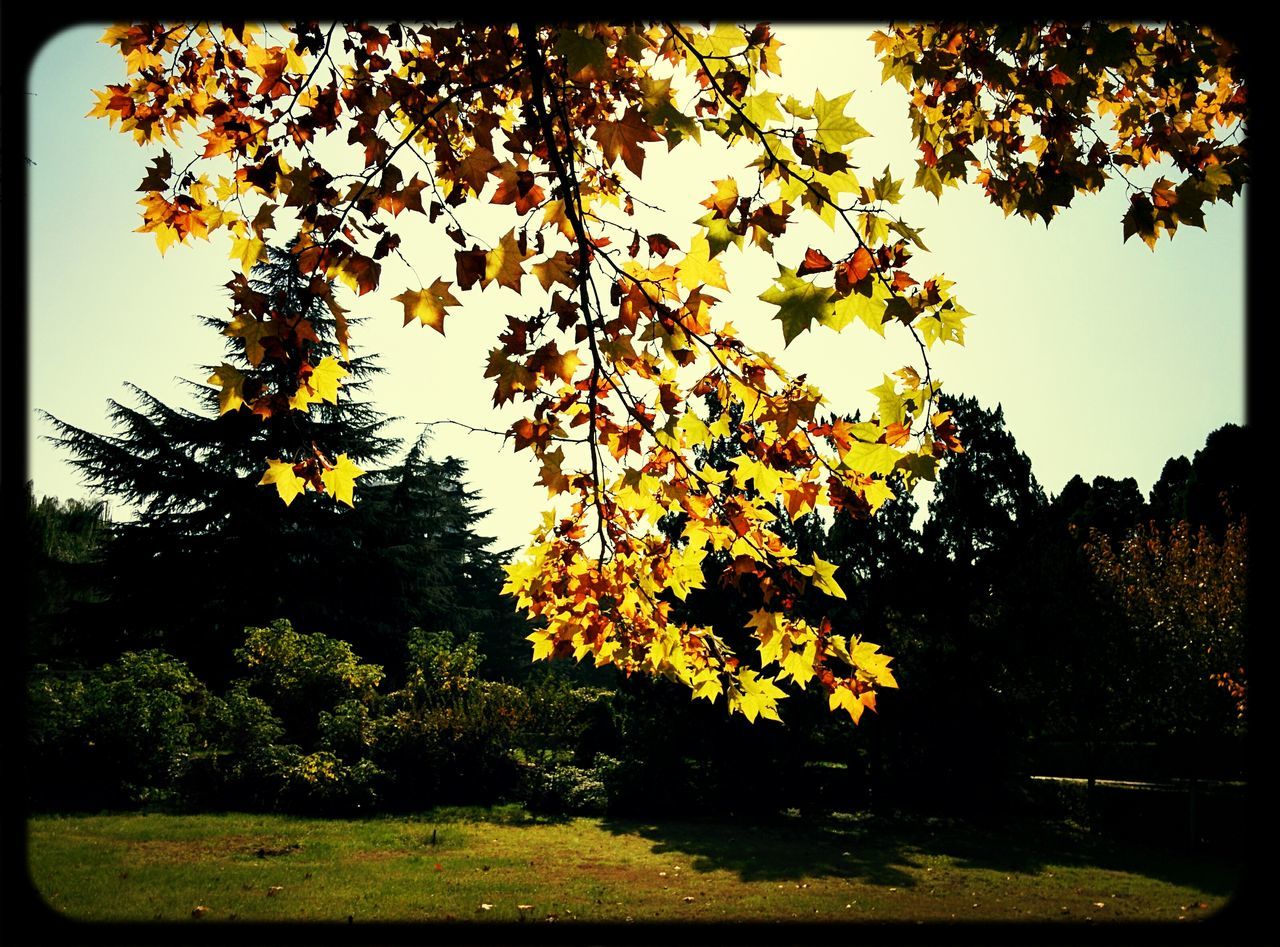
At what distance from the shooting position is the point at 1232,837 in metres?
14.7

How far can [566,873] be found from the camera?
915 centimetres

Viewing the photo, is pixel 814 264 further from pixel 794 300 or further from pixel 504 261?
pixel 504 261

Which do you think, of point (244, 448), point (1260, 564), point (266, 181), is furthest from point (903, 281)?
point (244, 448)

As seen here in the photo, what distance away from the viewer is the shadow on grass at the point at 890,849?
A: 10594mm

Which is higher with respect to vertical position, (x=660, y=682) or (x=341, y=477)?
(x=341, y=477)

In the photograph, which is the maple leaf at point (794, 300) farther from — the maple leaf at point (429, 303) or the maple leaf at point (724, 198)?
the maple leaf at point (429, 303)

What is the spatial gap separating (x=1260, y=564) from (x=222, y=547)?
22.7m

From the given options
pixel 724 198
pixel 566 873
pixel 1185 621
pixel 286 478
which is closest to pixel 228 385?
pixel 286 478

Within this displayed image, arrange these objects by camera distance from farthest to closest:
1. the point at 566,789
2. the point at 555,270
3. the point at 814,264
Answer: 1. the point at 566,789
2. the point at 555,270
3. the point at 814,264

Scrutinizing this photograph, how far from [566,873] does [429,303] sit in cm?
837

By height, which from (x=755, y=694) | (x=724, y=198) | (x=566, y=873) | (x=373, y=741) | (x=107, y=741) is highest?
(x=724, y=198)

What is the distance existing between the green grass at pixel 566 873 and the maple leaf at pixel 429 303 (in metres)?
5.38

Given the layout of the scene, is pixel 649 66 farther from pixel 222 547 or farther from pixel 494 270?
pixel 222 547

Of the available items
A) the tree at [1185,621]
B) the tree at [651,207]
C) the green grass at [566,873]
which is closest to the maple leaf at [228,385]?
the tree at [651,207]
